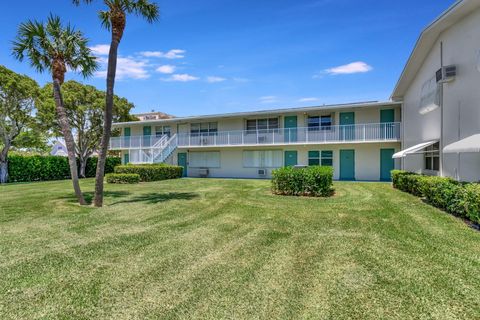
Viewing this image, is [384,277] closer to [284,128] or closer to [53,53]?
[53,53]

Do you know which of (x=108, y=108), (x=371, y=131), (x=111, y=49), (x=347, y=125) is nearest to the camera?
(x=108, y=108)

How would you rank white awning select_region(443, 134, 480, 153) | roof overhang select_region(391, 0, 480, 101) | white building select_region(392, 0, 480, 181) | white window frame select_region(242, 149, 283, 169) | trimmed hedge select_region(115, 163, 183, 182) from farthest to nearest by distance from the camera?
white window frame select_region(242, 149, 283, 169) → trimmed hedge select_region(115, 163, 183, 182) → roof overhang select_region(391, 0, 480, 101) → white building select_region(392, 0, 480, 181) → white awning select_region(443, 134, 480, 153)

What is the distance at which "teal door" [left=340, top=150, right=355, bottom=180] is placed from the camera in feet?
66.7

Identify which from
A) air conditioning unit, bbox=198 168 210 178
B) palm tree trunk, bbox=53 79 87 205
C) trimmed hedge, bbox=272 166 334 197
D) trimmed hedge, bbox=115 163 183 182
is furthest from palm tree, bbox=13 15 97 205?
air conditioning unit, bbox=198 168 210 178

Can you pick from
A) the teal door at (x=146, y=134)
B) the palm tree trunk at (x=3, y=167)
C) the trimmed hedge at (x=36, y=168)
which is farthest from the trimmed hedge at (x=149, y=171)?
the palm tree trunk at (x=3, y=167)

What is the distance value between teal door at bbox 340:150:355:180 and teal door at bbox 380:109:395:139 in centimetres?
253

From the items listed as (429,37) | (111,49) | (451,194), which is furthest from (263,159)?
(451,194)

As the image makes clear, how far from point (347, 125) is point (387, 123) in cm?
246

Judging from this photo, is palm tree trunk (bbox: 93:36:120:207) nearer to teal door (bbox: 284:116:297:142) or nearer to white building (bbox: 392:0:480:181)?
white building (bbox: 392:0:480:181)

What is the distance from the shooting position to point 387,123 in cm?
1839

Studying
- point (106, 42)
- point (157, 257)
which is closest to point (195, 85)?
point (106, 42)

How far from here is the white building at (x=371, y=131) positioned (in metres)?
9.05

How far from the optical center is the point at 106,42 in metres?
9.98

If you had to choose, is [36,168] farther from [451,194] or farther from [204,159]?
[451,194]
